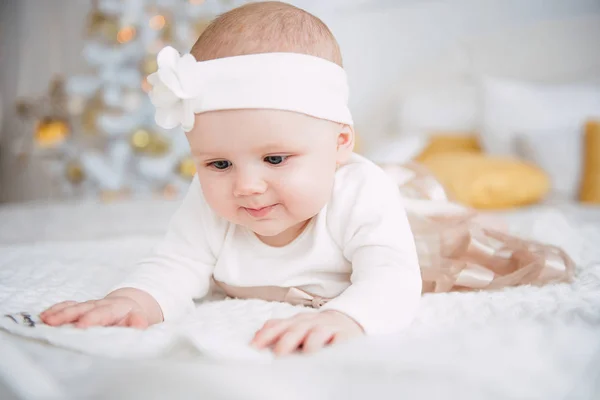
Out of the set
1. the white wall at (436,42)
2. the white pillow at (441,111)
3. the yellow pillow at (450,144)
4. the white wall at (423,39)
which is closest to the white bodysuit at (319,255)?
the yellow pillow at (450,144)

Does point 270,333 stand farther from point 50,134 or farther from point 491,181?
point 50,134

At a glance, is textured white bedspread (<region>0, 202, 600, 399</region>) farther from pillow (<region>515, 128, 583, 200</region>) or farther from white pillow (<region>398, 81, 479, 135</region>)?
white pillow (<region>398, 81, 479, 135</region>)

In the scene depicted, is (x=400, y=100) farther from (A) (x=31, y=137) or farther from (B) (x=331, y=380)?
(B) (x=331, y=380)

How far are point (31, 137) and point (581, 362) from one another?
11.8 feet

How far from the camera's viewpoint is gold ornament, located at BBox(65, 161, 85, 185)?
3203 millimetres

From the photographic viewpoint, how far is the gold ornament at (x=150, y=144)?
2.98 meters

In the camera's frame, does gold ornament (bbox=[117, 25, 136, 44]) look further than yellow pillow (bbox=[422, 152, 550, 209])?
Yes

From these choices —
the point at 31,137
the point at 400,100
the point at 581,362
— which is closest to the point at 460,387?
the point at 581,362

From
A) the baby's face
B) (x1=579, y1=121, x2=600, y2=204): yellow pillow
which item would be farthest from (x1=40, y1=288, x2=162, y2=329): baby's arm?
(x1=579, y1=121, x2=600, y2=204): yellow pillow

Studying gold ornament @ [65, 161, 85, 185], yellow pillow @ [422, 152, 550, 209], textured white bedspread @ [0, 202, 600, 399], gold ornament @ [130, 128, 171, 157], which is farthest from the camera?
gold ornament @ [65, 161, 85, 185]

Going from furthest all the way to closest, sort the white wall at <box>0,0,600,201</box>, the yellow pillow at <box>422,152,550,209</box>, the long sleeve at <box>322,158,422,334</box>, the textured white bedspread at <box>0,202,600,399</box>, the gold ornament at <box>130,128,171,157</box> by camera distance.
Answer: the gold ornament at <box>130,128,171,157</box> → the white wall at <box>0,0,600,201</box> → the yellow pillow at <box>422,152,550,209</box> → the long sleeve at <box>322,158,422,334</box> → the textured white bedspread at <box>0,202,600,399</box>

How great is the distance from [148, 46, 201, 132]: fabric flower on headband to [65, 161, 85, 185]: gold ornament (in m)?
2.48

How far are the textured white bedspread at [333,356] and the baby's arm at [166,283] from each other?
0.15 ft

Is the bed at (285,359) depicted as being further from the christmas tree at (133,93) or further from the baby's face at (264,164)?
the christmas tree at (133,93)
